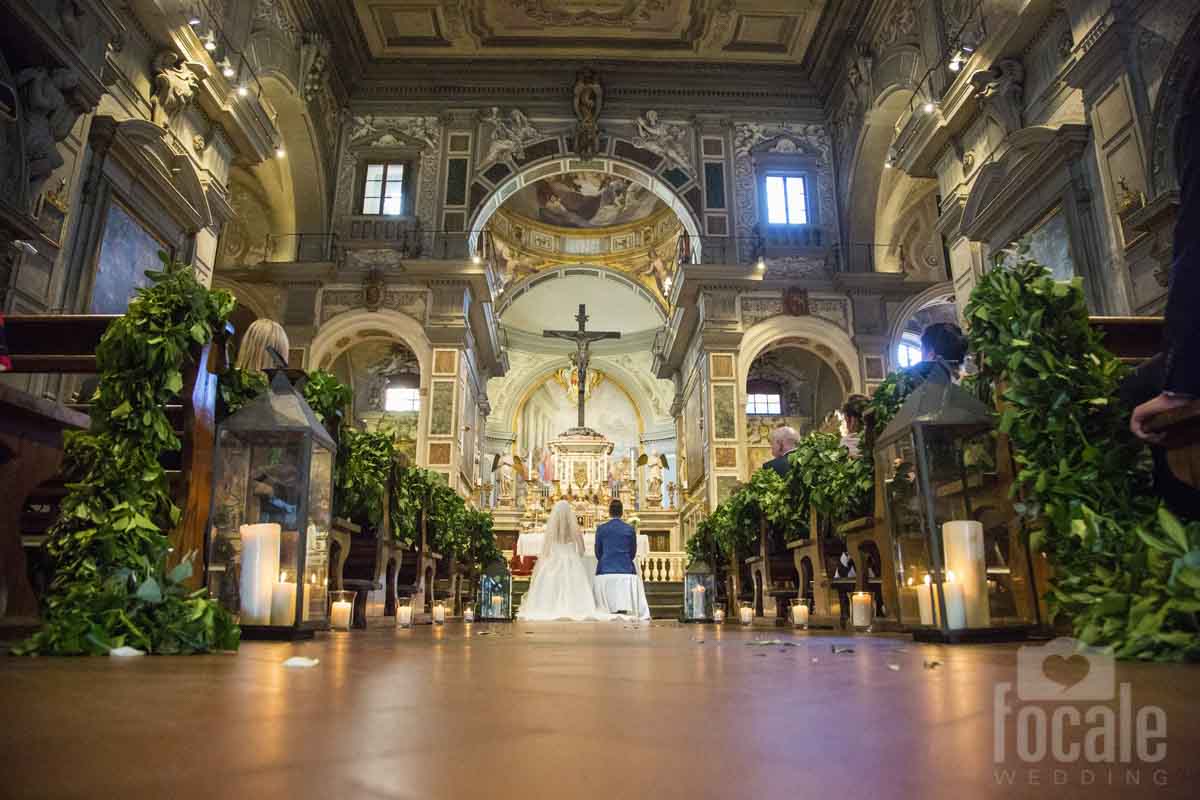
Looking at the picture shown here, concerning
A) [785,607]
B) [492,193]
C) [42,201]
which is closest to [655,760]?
[785,607]

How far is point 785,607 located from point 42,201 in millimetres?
7295

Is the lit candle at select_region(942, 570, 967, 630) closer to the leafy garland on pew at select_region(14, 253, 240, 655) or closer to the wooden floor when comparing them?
the wooden floor

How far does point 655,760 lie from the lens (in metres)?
0.74

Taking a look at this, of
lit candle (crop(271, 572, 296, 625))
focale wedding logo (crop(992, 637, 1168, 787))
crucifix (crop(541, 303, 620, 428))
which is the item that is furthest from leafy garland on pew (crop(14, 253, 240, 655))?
crucifix (crop(541, 303, 620, 428))

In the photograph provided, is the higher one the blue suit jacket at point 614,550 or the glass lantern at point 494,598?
the blue suit jacket at point 614,550

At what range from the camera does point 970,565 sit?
2596 mm

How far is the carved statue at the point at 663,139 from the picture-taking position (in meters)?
15.9

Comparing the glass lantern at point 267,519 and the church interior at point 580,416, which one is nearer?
the church interior at point 580,416

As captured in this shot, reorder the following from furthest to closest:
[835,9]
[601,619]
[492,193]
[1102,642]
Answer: [492,193], [835,9], [601,619], [1102,642]

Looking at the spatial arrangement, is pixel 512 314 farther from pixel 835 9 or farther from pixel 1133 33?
pixel 1133 33

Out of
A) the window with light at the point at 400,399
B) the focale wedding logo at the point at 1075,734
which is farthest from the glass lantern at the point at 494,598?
the window with light at the point at 400,399

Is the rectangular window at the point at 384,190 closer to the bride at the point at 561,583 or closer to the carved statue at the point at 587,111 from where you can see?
the carved statue at the point at 587,111

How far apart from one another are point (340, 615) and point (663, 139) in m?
13.9

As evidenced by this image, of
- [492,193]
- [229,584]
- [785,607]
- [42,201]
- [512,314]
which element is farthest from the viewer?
[512,314]
